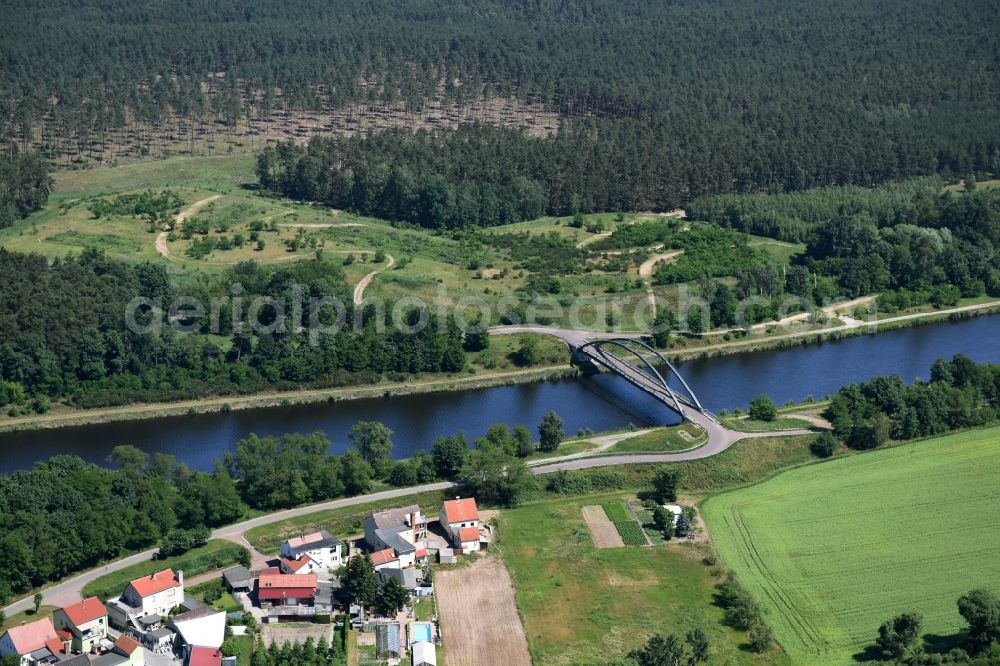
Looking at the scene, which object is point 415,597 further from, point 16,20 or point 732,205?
point 16,20

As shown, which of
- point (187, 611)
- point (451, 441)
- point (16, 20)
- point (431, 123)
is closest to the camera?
point (187, 611)

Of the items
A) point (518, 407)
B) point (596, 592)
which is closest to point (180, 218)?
point (518, 407)

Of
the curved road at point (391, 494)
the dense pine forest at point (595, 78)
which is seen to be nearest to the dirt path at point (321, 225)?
the dense pine forest at point (595, 78)

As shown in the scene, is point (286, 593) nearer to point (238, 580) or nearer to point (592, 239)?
point (238, 580)

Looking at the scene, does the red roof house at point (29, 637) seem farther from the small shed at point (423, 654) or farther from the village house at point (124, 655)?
the small shed at point (423, 654)

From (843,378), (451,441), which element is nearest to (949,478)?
(843,378)

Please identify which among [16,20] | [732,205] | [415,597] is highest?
[16,20]
